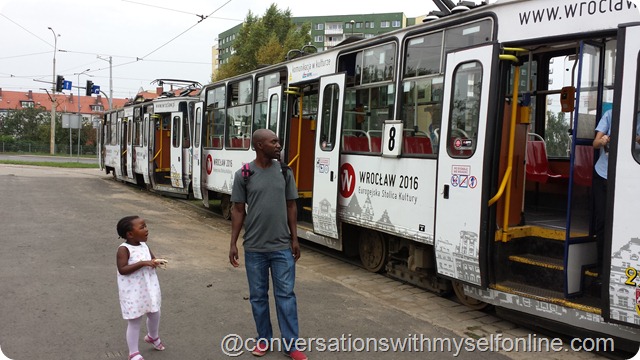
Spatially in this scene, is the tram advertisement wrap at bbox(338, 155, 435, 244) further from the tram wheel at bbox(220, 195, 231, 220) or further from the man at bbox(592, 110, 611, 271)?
the tram wheel at bbox(220, 195, 231, 220)

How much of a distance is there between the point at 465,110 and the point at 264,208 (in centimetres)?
244

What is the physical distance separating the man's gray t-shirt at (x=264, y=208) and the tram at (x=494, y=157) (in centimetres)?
200

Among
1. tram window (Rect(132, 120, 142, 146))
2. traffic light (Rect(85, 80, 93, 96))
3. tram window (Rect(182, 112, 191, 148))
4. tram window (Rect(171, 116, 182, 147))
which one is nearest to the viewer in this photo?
tram window (Rect(182, 112, 191, 148))

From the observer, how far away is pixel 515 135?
524 centimetres

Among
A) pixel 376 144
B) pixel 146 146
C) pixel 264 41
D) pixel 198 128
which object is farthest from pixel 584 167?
pixel 264 41

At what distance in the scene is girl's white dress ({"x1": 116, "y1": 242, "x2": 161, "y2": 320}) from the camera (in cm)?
392

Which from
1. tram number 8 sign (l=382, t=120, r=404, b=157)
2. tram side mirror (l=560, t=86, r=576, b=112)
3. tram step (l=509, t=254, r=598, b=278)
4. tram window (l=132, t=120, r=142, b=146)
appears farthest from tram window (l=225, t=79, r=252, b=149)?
tram window (l=132, t=120, r=142, b=146)

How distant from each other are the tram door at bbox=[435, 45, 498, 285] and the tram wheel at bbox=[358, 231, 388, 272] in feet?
5.62

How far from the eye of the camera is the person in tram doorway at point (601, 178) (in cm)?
448

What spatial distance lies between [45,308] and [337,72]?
4.75m

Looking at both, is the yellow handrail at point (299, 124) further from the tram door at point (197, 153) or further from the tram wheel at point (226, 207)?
the tram door at point (197, 153)

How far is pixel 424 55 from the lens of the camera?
20.0 feet

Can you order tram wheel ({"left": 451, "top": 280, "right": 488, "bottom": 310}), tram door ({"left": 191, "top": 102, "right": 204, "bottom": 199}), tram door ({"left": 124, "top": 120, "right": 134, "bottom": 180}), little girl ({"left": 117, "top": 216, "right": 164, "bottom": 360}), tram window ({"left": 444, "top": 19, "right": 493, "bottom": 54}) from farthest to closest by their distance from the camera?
tram door ({"left": 124, "top": 120, "right": 134, "bottom": 180}) → tram door ({"left": 191, "top": 102, "right": 204, "bottom": 199}) → tram wheel ({"left": 451, "top": 280, "right": 488, "bottom": 310}) → tram window ({"left": 444, "top": 19, "right": 493, "bottom": 54}) → little girl ({"left": 117, "top": 216, "right": 164, "bottom": 360})

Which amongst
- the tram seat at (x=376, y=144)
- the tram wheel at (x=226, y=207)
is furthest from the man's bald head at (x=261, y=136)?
the tram wheel at (x=226, y=207)
